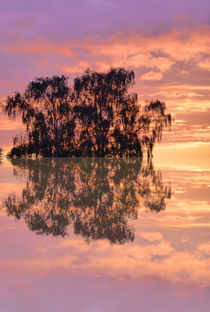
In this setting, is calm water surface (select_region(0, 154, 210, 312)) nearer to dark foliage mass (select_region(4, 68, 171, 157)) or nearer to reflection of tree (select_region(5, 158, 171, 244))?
reflection of tree (select_region(5, 158, 171, 244))

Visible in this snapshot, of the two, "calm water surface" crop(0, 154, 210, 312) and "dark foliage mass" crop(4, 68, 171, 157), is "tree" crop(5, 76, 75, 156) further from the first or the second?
"calm water surface" crop(0, 154, 210, 312)

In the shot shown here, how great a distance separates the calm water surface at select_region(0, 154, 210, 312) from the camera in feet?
11.7

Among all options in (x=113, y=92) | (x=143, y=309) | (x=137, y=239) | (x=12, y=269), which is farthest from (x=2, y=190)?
(x=113, y=92)

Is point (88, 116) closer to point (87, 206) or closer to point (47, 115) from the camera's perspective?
point (47, 115)

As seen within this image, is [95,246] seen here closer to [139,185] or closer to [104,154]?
[139,185]

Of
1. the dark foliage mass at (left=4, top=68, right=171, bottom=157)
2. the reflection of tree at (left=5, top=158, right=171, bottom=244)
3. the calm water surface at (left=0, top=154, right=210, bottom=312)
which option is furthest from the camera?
the dark foliage mass at (left=4, top=68, right=171, bottom=157)

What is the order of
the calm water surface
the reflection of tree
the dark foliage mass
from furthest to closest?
1. the dark foliage mass
2. the reflection of tree
3. the calm water surface

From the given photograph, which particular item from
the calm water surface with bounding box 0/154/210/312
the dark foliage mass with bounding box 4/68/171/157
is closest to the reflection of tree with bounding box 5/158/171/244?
the calm water surface with bounding box 0/154/210/312

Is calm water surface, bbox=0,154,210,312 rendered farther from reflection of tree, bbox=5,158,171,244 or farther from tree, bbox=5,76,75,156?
Answer: tree, bbox=5,76,75,156

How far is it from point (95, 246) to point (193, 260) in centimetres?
117

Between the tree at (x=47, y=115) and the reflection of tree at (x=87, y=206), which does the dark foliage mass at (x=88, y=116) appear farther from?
the reflection of tree at (x=87, y=206)

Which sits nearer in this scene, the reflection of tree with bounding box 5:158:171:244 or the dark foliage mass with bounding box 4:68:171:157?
the reflection of tree with bounding box 5:158:171:244

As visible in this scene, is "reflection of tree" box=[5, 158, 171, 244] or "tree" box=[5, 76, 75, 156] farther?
"tree" box=[5, 76, 75, 156]

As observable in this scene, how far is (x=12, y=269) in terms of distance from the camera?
14.0 feet
